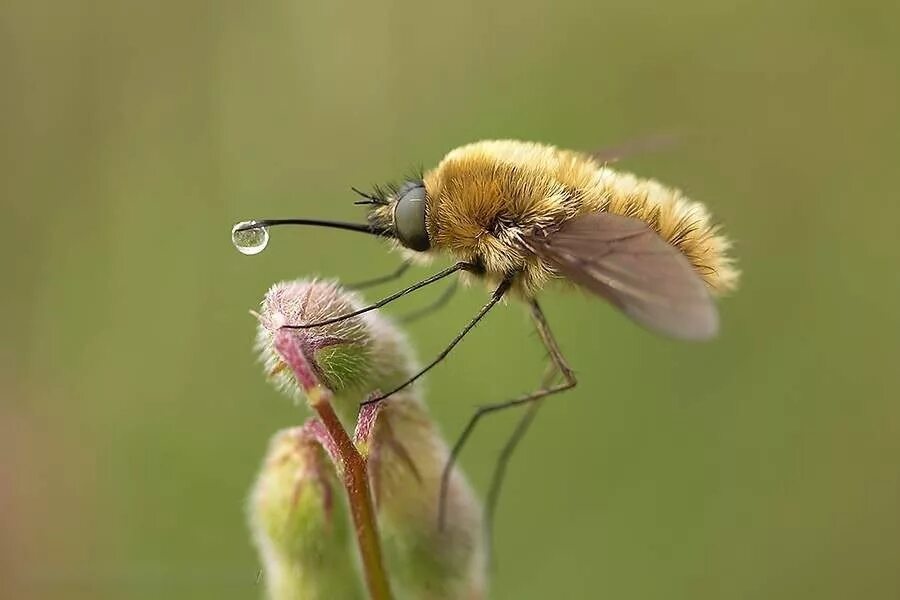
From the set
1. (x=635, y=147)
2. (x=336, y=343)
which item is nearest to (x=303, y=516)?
(x=336, y=343)

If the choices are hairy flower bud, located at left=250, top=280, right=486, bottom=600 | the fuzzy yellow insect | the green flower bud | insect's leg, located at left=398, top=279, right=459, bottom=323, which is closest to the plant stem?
hairy flower bud, located at left=250, top=280, right=486, bottom=600

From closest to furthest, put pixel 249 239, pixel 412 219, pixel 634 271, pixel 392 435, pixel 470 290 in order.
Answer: pixel 392 435, pixel 634 271, pixel 249 239, pixel 412 219, pixel 470 290

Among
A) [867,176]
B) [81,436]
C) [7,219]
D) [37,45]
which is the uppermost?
[37,45]

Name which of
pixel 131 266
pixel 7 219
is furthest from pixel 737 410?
pixel 7 219

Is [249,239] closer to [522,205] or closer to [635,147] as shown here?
[522,205]

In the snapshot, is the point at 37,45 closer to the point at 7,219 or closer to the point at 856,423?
the point at 7,219

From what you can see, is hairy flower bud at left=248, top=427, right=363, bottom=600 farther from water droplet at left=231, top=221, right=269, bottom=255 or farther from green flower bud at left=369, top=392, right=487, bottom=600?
water droplet at left=231, top=221, right=269, bottom=255
